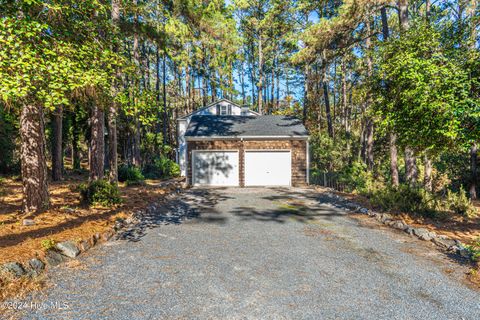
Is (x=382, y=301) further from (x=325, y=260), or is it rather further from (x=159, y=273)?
(x=159, y=273)

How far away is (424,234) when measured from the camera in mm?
5184

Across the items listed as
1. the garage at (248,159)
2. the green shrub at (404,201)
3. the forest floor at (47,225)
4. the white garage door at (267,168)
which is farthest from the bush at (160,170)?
the green shrub at (404,201)

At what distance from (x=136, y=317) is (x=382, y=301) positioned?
110 inches

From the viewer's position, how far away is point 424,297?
9.98ft

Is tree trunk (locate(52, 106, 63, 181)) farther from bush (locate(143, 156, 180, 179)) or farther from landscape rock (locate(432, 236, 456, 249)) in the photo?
landscape rock (locate(432, 236, 456, 249))

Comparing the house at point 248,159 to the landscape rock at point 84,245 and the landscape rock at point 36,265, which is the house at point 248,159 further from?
the landscape rock at point 36,265

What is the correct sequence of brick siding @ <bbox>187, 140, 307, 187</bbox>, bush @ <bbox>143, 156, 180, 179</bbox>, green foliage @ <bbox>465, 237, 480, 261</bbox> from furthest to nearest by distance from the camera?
bush @ <bbox>143, 156, 180, 179</bbox>, brick siding @ <bbox>187, 140, 307, 187</bbox>, green foliage @ <bbox>465, 237, 480, 261</bbox>

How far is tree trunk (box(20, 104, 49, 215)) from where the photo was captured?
569 cm

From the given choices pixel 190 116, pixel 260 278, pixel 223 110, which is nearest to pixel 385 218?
pixel 260 278

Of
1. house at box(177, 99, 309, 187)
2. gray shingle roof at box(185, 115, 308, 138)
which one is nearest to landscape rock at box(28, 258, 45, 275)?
house at box(177, 99, 309, 187)

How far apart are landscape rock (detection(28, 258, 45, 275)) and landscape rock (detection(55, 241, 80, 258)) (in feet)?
1.46

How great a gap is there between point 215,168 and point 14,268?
11109 mm

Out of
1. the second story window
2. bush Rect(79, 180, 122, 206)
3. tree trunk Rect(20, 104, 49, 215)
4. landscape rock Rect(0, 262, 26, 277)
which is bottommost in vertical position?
landscape rock Rect(0, 262, 26, 277)

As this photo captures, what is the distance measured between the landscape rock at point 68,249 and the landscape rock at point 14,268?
2.32 feet
